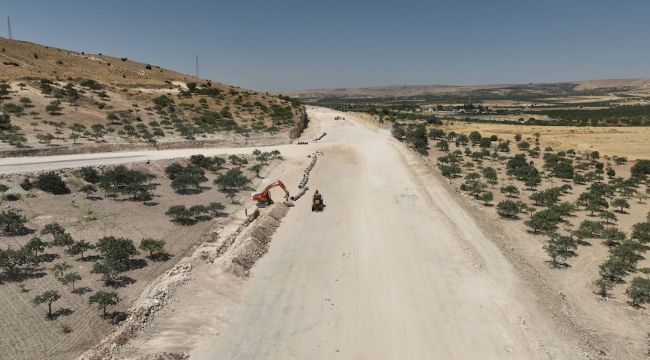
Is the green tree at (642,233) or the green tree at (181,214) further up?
the green tree at (181,214)

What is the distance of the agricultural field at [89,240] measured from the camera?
1922 centimetres

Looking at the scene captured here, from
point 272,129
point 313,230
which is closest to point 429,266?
point 313,230

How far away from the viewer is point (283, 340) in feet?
61.4

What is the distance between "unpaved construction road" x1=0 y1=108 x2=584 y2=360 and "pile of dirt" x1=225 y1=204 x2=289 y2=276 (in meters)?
0.60

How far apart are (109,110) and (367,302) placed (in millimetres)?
65708

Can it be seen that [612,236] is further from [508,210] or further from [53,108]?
[53,108]

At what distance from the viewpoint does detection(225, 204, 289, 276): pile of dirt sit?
25.0 metres

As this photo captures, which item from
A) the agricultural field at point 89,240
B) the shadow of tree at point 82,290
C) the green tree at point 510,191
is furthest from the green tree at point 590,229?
the shadow of tree at point 82,290

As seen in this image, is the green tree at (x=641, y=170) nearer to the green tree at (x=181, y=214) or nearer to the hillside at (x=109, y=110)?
the hillside at (x=109, y=110)

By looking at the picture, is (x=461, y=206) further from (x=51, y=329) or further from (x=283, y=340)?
(x=51, y=329)

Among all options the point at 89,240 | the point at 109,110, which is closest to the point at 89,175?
the point at 89,240

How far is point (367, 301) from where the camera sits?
72.7 feet

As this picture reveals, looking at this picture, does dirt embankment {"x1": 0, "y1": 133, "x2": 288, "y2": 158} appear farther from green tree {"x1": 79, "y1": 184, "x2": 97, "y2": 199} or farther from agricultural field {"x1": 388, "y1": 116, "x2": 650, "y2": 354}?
agricultural field {"x1": 388, "y1": 116, "x2": 650, "y2": 354}

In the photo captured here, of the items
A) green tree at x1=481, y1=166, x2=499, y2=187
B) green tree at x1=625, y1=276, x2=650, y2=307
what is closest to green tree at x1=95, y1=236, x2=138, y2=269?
green tree at x1=625, y1=276, x2=650, y2=307
